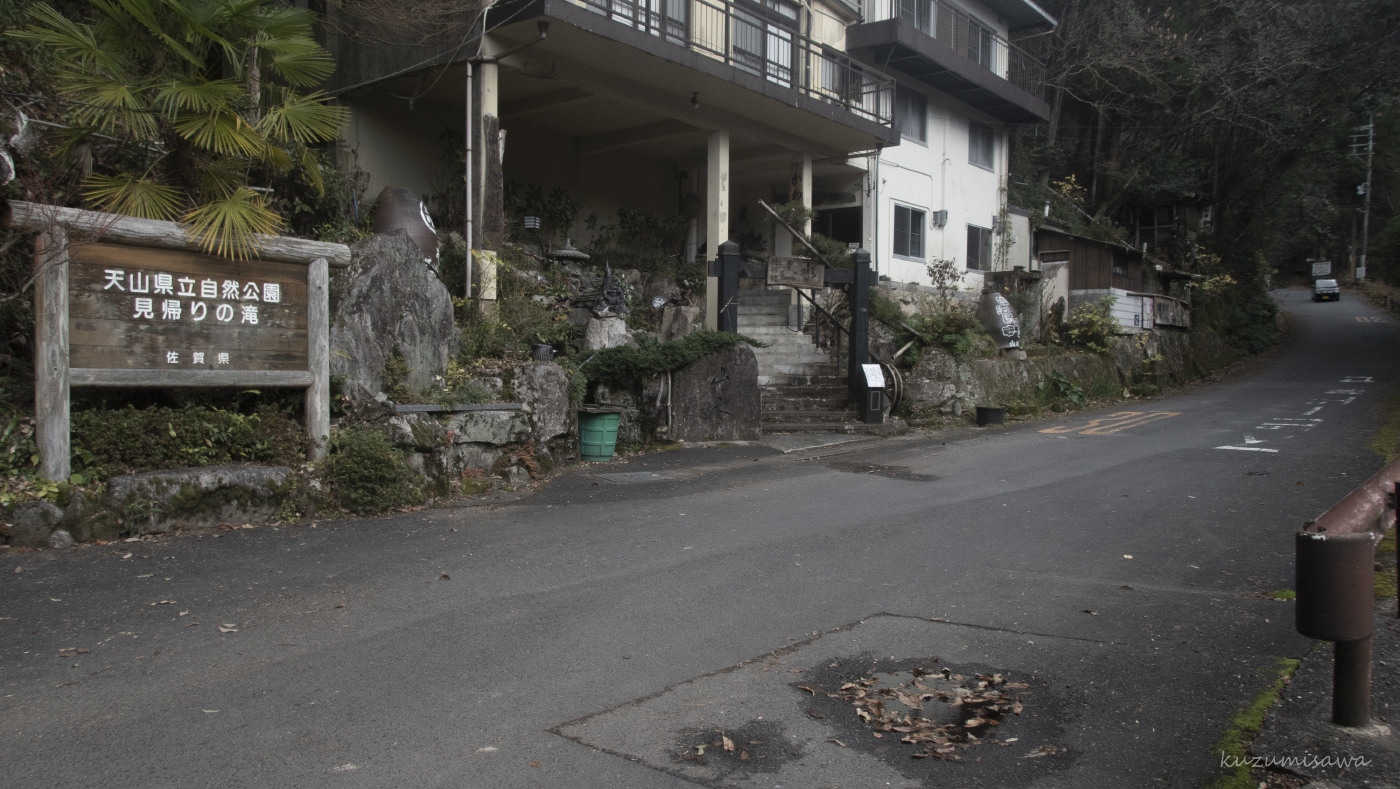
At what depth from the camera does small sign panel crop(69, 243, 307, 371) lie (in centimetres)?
752

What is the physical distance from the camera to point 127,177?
8.00 m

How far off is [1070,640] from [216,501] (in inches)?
265

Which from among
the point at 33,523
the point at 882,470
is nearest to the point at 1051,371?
the point at 882,470

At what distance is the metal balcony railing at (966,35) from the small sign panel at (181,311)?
18.1 m

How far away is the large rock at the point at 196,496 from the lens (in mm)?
7406

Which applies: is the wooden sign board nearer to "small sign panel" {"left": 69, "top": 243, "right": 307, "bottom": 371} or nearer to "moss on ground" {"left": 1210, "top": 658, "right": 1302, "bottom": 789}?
"small sign panel" {"left": 69, "top": 243, "right": 307, "bottom": 371}

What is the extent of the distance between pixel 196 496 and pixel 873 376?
10998 mm

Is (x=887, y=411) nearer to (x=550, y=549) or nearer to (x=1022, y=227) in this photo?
(x=550, y=549)

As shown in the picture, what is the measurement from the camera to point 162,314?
7902 millimetres

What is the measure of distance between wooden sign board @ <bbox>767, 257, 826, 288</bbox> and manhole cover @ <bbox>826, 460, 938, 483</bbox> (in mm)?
4007

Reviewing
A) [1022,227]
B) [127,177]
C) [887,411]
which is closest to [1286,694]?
[127,177]

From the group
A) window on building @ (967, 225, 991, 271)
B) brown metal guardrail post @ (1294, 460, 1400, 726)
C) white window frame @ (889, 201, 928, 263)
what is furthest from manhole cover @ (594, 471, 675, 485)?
window on building @ (967, 225, 991, 271)

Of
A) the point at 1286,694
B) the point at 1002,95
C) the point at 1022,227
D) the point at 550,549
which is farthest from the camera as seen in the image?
the point at 1022,227

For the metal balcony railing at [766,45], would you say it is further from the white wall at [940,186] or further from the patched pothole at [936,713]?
the patched pothole at [936,713]
